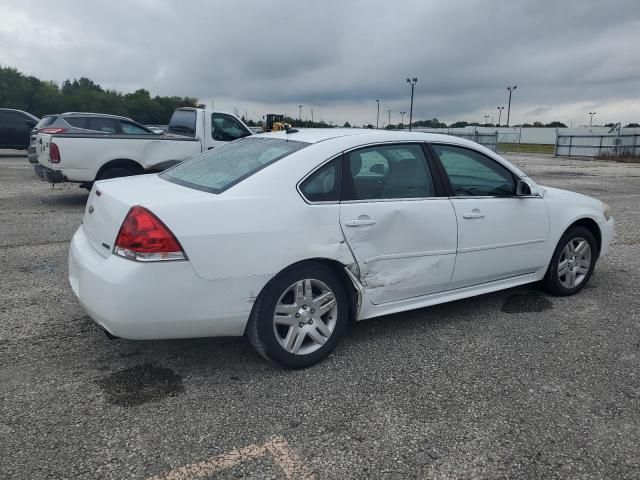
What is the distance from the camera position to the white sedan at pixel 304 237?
2.85 metres

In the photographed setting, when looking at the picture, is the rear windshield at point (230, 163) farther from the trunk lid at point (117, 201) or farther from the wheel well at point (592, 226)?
the wheel well at point (592, 226)

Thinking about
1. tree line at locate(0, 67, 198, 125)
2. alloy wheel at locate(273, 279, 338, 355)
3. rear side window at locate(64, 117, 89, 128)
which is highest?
tree line at locate(0, 67, 198, 125)

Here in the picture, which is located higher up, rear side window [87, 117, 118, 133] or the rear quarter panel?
rear side window [87, 117, 118, 133]

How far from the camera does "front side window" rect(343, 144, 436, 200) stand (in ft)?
11.4

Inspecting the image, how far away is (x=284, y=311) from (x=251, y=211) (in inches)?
25.1

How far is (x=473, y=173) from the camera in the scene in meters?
4.14

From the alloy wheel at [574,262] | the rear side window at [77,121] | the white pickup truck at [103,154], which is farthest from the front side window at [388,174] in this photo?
the rear side window at [77,121]

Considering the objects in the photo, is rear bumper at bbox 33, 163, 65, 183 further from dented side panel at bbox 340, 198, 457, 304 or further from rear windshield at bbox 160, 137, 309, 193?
dented side panel at bbox 340, 198, 457, 304

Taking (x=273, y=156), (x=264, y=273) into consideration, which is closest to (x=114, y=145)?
(x=273, y=156)

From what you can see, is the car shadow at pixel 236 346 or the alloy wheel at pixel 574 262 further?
the alloy wheel at pixel 574 262

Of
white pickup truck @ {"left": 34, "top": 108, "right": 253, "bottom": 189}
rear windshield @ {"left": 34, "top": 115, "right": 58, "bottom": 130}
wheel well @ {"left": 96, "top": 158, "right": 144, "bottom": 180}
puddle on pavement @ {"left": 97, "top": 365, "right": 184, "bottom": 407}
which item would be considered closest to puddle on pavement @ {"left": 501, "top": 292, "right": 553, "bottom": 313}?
puddle on pavement @ {"left": 97, "top": 365, "right": 184, "bottom": 407}

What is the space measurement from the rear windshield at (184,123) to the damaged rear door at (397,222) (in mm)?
7615

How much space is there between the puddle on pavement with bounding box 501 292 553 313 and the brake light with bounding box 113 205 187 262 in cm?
287

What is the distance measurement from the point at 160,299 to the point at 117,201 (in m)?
0.70
